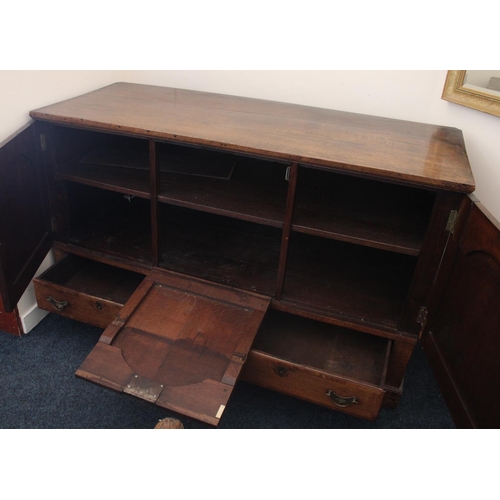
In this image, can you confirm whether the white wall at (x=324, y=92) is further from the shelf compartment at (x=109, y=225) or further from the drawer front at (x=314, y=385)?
the drawer front at (x=314, y=385)

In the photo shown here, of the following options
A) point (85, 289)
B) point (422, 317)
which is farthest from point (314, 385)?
point (85, 289)

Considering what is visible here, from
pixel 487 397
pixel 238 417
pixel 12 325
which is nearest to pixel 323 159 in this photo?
pixel 487 397

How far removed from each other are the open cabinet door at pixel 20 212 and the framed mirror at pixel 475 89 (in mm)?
1241

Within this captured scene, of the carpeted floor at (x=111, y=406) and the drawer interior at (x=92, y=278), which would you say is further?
the drawer interior at (x=92, y=278)

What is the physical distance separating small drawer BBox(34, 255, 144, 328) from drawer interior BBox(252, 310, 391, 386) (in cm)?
46

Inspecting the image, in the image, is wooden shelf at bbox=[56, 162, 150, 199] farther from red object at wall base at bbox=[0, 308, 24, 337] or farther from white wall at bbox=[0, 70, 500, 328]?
red object at wall base at bbox=[0, 308, 24, 337]

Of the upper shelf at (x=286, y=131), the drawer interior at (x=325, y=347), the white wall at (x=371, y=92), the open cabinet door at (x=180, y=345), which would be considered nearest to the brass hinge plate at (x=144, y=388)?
the open cabinet door at (x=180, y=345)

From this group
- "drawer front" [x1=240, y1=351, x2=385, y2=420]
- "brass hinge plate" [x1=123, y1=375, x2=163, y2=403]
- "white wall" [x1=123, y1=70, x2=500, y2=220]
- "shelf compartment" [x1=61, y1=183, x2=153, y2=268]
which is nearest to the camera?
"brass hinge plate" [x1=123, y1=375, x2=163, y2=403]

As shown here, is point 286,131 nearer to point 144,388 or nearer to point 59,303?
point 144,388

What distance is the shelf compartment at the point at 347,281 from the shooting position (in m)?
1.23

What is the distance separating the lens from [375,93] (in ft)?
4.91

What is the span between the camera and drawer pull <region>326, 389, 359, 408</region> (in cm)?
109

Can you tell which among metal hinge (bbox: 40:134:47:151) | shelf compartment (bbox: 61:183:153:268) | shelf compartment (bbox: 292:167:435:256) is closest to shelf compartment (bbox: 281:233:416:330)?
shelf compartment (bbox: 292:167:435:256)

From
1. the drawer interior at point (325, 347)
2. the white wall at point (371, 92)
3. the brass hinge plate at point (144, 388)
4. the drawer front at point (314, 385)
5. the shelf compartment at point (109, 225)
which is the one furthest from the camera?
the shelf compartment at point (109, 225)
